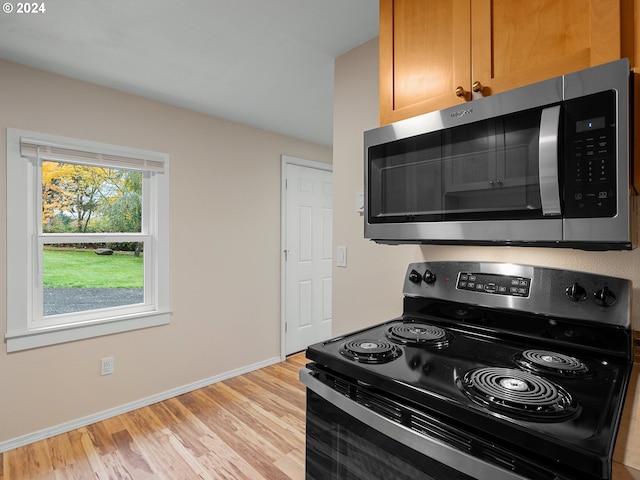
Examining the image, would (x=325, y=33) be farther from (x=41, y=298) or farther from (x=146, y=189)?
(x=41, y=298)

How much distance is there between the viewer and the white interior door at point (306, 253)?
12.1 feet

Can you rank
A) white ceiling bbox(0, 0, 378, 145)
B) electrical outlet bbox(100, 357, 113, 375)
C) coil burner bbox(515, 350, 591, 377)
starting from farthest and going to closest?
1. electrical outlet bbox(100, 357, 113, 375)
2. white ceiling bbox(0, 0, 378, 145)
3. coil burner bbox(515, 350, 591, 377)

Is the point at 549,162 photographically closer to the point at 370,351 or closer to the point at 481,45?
the point at 481,45

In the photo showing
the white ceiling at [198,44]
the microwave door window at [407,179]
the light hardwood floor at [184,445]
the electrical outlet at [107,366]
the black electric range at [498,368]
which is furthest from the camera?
the electrical outlet at [107,366]

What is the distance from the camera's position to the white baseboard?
2.14m

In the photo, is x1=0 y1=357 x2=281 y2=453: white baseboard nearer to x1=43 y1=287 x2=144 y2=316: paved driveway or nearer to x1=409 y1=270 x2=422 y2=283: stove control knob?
x1=43 y1=287 x2=144 y2=316: paved driveway

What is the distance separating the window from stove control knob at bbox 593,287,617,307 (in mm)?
2664

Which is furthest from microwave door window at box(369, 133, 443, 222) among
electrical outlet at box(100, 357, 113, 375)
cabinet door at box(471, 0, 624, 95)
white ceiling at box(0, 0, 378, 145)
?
electrical outlet at box(100, 357, 113, 375)

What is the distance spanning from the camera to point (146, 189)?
2775 mm

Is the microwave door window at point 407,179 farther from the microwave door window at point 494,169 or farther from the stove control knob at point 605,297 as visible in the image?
the stove control knob at point 605,297

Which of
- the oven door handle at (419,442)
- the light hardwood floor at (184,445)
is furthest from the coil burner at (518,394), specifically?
the light hardwood floor at (184,445)

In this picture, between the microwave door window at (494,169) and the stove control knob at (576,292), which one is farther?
the stove control knob at (576,292)

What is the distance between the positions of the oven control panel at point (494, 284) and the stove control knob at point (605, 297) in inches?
7.4

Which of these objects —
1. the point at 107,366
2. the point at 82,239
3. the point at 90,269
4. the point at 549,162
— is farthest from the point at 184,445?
the point at 549,162
